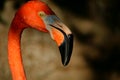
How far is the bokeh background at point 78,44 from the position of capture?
406cm

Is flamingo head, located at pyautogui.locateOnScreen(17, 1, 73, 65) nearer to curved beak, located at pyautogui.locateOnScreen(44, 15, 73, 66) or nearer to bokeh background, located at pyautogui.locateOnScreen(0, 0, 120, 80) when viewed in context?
curved beak, located at pyautogui.locateOnScreen(44, 15, 73, 66)

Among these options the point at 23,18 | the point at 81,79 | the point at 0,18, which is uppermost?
the point at 23,18

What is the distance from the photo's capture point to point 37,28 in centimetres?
194

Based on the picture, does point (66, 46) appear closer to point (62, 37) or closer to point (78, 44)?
point (62, 37)

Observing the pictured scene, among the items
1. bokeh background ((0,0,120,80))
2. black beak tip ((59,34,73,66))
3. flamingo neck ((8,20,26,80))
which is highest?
A: black beak tip ((59,34,73,66))

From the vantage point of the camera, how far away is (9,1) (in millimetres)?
4066

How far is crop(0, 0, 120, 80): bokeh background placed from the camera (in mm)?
4059

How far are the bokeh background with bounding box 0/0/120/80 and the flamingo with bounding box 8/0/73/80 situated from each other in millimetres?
1883

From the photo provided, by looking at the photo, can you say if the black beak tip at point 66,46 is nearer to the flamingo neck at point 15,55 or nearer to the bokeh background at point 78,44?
the flamingo neck at point 15,55

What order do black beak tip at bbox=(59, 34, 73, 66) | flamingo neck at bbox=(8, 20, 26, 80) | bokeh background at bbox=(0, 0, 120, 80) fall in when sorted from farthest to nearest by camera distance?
bokeh background at bbox=(0, 0, 120, 80) → flamingo neck at bbox=(8, 20, 26, 80) → black beak tip at bbox=(59, 34, 73, 66)

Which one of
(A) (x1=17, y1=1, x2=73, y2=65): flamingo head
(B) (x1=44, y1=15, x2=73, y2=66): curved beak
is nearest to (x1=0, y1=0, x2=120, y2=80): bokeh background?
(A) (x1=17, y1=1, x2=73, y2=65): flamingo head

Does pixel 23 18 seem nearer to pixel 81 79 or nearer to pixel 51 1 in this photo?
pixel 51 1

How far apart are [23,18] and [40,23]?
15 centimetres

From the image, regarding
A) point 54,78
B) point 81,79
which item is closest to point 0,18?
point 54,78
